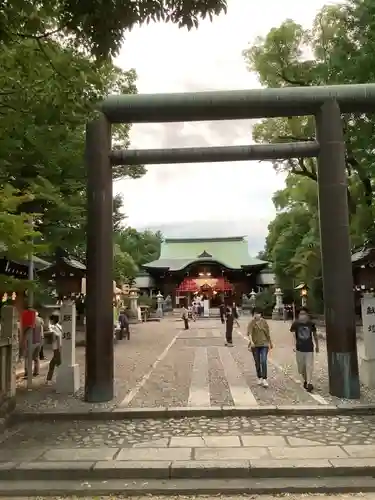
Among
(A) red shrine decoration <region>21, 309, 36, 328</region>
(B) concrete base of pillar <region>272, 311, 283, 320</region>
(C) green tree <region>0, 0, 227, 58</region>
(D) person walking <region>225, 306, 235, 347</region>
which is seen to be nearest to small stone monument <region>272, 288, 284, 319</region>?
(B) concrete base of pillar <region>272, 311, 283, 320</region>

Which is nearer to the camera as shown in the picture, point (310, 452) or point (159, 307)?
point (310, 452)

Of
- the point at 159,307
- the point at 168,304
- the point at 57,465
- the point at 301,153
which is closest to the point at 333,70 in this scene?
the point at 301,153

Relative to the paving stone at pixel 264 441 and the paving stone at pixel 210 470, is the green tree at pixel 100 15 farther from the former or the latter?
the paving stone at pixel 264 441

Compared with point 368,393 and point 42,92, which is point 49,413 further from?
point 368,393

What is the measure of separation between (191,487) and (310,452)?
5.76 ft

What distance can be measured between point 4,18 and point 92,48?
1000 mm

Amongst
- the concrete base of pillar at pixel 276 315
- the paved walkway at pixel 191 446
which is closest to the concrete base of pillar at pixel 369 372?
the paved walkway at pixel 191 446

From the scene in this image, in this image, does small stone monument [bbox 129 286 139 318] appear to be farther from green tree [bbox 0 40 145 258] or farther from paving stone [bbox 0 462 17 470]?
paving stone [bbox 0 462 17 470]

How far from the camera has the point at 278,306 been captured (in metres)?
37.5

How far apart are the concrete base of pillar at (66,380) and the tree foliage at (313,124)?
454 inches

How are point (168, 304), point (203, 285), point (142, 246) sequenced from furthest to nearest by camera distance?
point (142, 246) → point (203, 285) → point (168, 304)

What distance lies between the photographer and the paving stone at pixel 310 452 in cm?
590

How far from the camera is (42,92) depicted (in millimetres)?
6582

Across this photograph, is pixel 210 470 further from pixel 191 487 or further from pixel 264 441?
pixel 264 441
